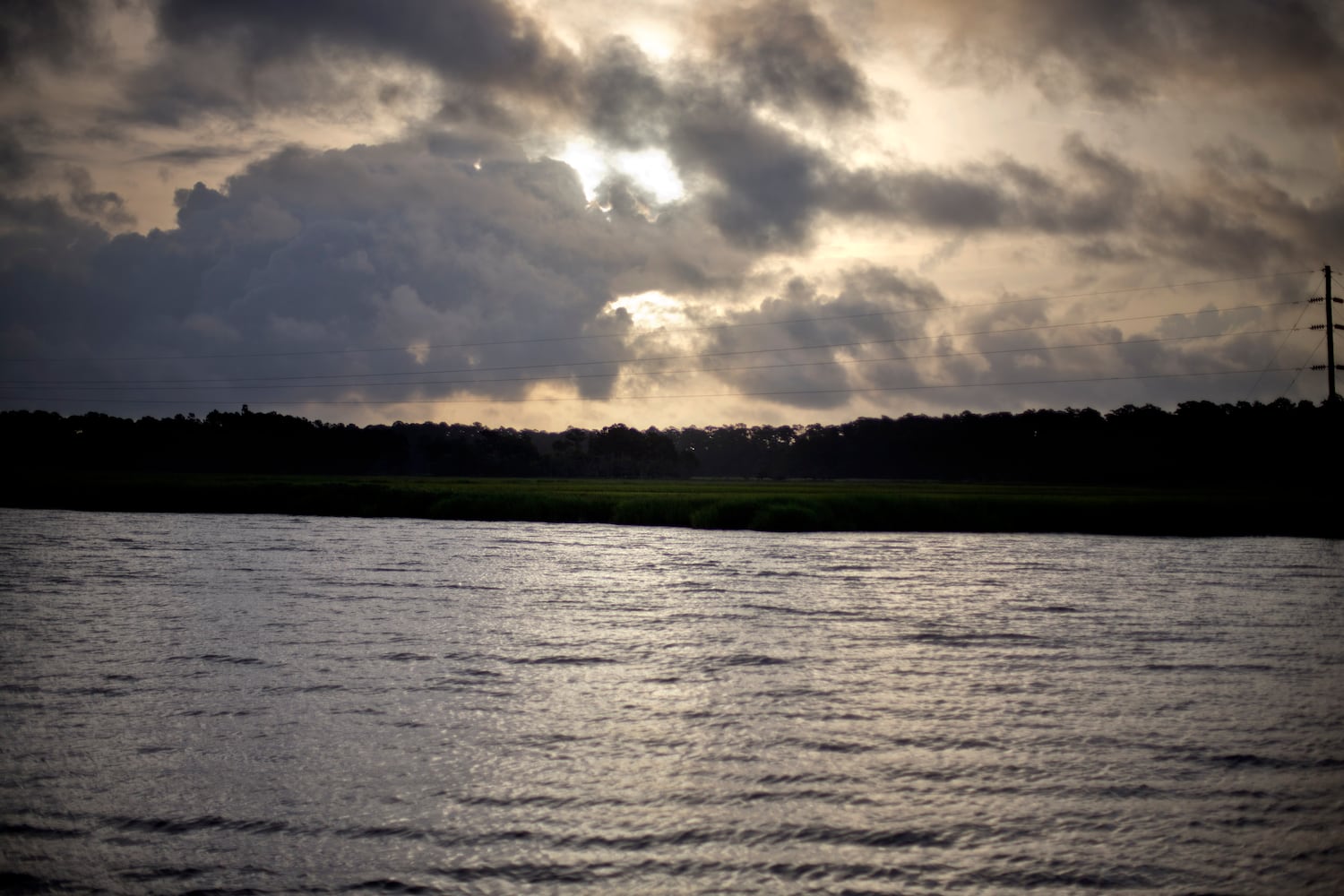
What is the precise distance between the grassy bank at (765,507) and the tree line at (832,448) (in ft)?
76.8

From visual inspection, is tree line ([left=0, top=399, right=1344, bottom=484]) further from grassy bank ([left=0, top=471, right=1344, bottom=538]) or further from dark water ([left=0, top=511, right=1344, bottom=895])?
dark water ([left=0, top=511, right=1344, bottom=895])

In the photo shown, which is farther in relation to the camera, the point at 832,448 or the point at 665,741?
the point at 832,448

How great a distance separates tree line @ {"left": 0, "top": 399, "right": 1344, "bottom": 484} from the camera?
326 feet

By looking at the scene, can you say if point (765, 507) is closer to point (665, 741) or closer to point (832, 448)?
point (665, 741)

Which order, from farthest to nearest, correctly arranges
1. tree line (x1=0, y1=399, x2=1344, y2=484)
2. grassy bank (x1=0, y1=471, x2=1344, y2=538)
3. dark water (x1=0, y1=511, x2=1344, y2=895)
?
tree line (x1=0, y1=399, x2=1344, y2=484)
grassy bank (x1=0, y1=471, x2=1344, y2=538)
dark water (x1=0, y1=511, x2=1344, y2=895)

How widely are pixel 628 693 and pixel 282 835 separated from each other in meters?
7.13

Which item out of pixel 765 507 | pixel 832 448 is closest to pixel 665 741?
pixel 765 507

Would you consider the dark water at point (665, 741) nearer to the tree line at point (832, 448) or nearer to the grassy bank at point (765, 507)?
the grassy bank at point (765, 507)

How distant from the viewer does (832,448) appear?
164250 mm

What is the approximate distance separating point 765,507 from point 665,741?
48818 millimetres

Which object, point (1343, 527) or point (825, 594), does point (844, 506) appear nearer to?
point (1343, 527)

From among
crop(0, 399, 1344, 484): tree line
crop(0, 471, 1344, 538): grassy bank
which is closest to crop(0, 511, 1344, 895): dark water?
crop(0, 471, 1344, 538): grassy bank

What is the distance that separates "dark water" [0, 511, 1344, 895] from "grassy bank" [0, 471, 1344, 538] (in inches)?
1256

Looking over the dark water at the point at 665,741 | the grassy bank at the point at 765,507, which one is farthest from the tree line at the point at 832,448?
the dark water at the point at 665,741
